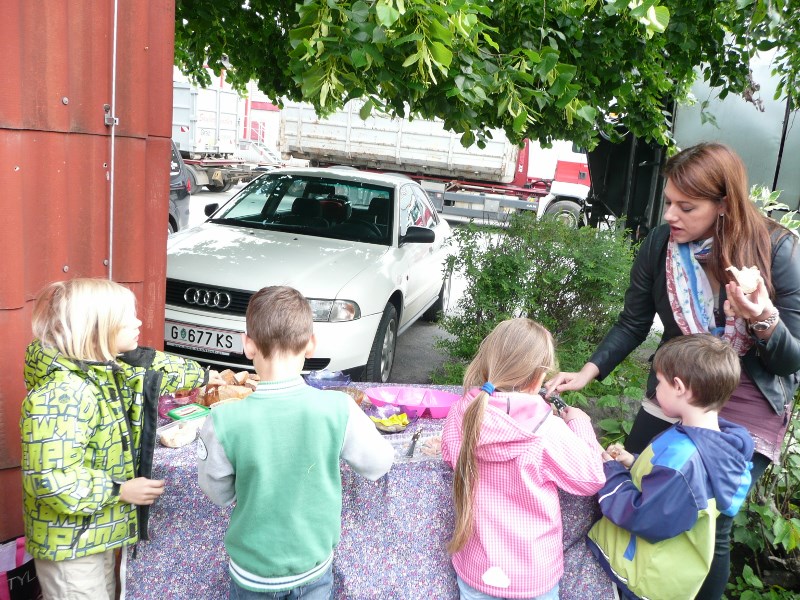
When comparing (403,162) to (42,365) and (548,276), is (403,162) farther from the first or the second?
(42,365)

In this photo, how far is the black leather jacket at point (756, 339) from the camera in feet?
7.35

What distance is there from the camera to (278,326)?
196cm

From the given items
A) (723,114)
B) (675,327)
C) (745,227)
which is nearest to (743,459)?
(675,327)

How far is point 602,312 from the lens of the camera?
5312 mm

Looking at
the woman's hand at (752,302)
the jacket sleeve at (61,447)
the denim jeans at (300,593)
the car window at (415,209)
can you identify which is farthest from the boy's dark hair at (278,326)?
the car window at (415,209)

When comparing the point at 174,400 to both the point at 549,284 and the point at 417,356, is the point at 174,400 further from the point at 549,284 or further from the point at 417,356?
the point at 417,356

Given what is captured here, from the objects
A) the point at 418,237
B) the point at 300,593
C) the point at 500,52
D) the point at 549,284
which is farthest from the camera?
the point at 418,237

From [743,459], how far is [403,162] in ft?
55.6

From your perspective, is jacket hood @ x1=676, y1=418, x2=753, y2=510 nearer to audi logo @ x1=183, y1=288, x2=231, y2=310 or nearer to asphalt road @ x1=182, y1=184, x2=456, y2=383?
audi logo @ x1=183, y1=288, x2=231, y2=310

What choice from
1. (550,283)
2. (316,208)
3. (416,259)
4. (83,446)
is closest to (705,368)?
(83,446)

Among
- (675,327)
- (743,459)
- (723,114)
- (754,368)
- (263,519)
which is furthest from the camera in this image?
(723,114)

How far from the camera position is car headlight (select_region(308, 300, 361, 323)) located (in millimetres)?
4715

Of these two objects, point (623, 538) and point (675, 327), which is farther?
point (675, 327)

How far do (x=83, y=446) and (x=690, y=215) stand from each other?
6.85 feet
